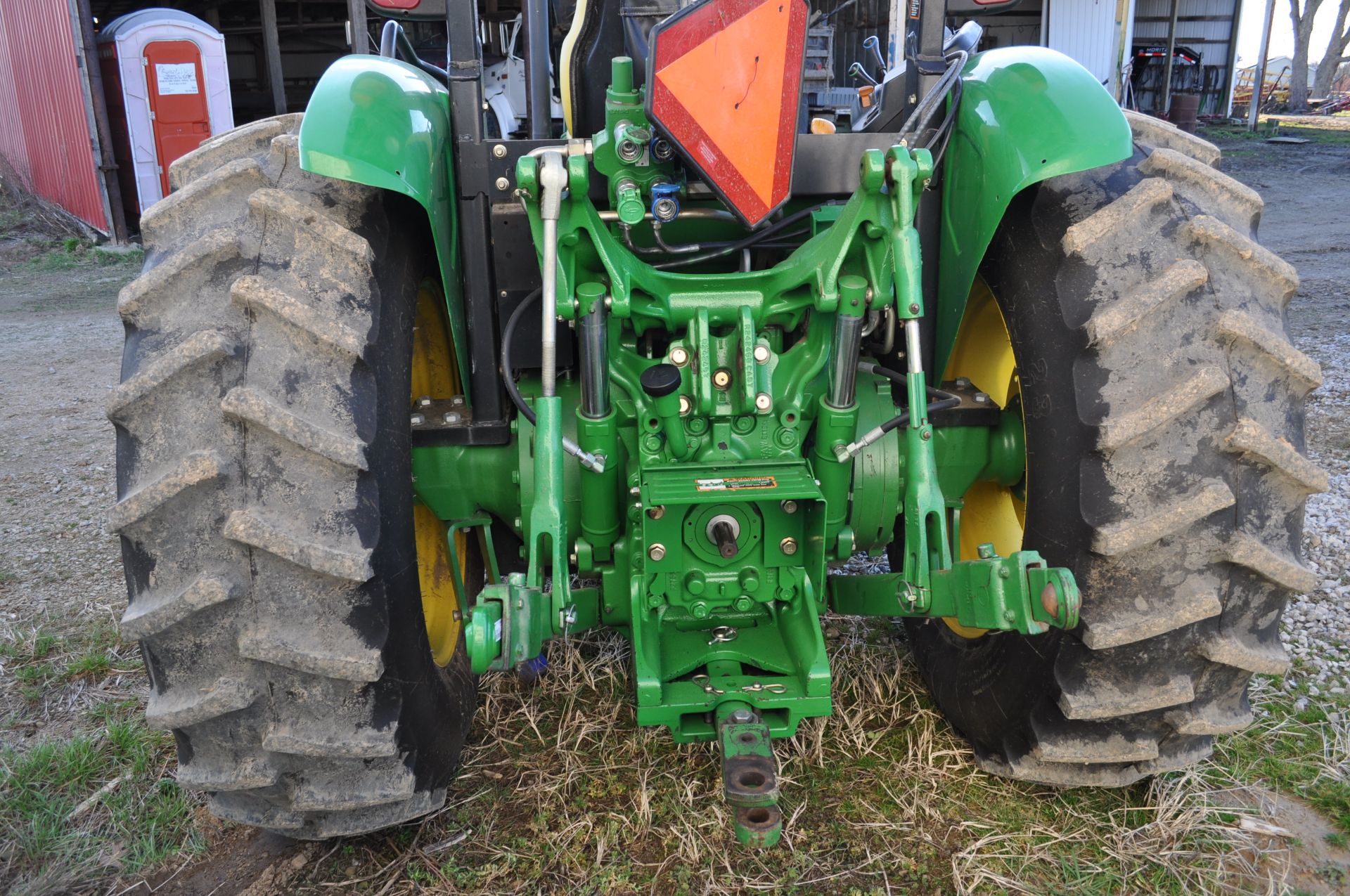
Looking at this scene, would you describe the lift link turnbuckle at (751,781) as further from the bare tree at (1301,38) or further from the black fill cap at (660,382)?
the bare tree at (1301,38)

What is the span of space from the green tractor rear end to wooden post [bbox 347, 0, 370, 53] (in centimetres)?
109

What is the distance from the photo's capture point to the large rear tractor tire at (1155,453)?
75.6 inches

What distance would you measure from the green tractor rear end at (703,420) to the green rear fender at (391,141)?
0.03 feet

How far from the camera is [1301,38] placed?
956 inches

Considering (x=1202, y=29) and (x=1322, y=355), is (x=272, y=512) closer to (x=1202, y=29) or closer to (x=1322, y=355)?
(x=1322, y=355)

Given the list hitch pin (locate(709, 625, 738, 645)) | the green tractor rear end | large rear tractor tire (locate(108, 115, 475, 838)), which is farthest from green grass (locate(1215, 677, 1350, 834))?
large rear tractor tire (locate(108, 115, 475, 838))

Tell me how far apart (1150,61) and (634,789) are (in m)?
21.4

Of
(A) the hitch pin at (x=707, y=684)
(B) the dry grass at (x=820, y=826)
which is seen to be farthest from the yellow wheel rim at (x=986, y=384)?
(A) the hitch pin at (x=707, y=684)

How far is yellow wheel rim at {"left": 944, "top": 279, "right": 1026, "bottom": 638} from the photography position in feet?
9.00

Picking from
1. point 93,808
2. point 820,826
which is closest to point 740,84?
point 820,826

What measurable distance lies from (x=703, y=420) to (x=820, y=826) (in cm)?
99

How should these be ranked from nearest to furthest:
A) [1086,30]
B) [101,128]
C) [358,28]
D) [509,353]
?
1. [509,353]
2. [358,28]
3. [101,128]
4. [1086,30]

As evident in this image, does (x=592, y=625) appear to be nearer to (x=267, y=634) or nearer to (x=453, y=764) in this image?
(x=453, y=764)

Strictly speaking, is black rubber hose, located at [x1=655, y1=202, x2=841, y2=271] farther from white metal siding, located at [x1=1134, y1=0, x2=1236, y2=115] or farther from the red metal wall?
white metal siding, located at [x1=1134, y1=0, x2=1236, y2=115]
